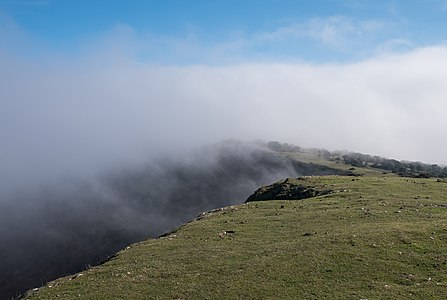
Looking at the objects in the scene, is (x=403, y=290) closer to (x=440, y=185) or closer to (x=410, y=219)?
(x=410, y=219)

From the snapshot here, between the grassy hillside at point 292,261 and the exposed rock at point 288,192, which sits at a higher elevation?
the exposed rock at point 288,192

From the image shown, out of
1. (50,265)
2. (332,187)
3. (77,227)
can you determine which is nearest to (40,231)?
(77,227)

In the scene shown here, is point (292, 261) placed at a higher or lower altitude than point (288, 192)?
lower

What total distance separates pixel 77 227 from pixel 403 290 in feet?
582

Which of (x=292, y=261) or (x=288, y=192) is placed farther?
(x=288, y=192)

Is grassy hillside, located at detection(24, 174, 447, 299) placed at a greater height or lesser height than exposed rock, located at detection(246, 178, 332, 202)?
lesser

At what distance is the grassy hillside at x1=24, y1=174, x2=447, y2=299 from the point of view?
82.0 ft

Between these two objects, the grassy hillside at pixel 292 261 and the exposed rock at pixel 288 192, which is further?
the exposed rock at pixel 288 192

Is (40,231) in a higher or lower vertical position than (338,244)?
lower

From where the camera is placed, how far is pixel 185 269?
95.6 feet

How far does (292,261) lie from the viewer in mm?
28469

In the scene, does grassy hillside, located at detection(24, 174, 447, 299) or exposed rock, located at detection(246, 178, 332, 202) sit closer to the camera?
grassy hillside, located at detection(24, 174, 447, 299)

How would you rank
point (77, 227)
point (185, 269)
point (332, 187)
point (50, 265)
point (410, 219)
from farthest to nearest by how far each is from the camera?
point (77, 227)
point (50, 265)
point (332, 187)
point (410, 219)
point (185, 269)

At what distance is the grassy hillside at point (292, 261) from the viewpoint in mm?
25000
